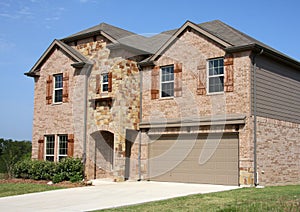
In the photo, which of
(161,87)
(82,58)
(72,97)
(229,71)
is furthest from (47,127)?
(229,71)

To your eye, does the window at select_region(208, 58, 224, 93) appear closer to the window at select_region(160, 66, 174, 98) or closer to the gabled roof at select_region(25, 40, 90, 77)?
the window at select_region(160, 66, 174, 98)

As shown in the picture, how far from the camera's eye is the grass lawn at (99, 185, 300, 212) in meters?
11.4

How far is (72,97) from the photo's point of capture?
23.6 metres

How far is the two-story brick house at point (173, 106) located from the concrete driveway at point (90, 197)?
7.63 ft

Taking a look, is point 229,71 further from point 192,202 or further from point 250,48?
point 192,202

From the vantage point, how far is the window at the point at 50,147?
24263 millimetres

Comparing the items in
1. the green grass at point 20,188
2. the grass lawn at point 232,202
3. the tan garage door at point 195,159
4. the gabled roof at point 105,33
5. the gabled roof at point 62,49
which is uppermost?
the gabled roof at point 105,33

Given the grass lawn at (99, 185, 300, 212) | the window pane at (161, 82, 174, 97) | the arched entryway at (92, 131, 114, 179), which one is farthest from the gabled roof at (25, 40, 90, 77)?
the grass lawn at (99, 185, 300, 212)

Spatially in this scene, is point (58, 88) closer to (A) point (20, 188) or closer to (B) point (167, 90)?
(B) point (167, 90)

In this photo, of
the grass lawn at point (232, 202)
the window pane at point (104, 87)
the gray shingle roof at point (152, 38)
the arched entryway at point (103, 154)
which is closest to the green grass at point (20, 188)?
the arched entryway at point (103, 154)

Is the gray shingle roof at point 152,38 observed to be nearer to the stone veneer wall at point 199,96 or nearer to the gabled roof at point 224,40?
the gabled roof at point 224,40

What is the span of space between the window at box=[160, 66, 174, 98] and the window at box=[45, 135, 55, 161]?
7.34 metres

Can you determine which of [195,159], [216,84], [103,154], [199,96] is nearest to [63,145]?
[103,154]

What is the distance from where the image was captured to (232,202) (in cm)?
1294
